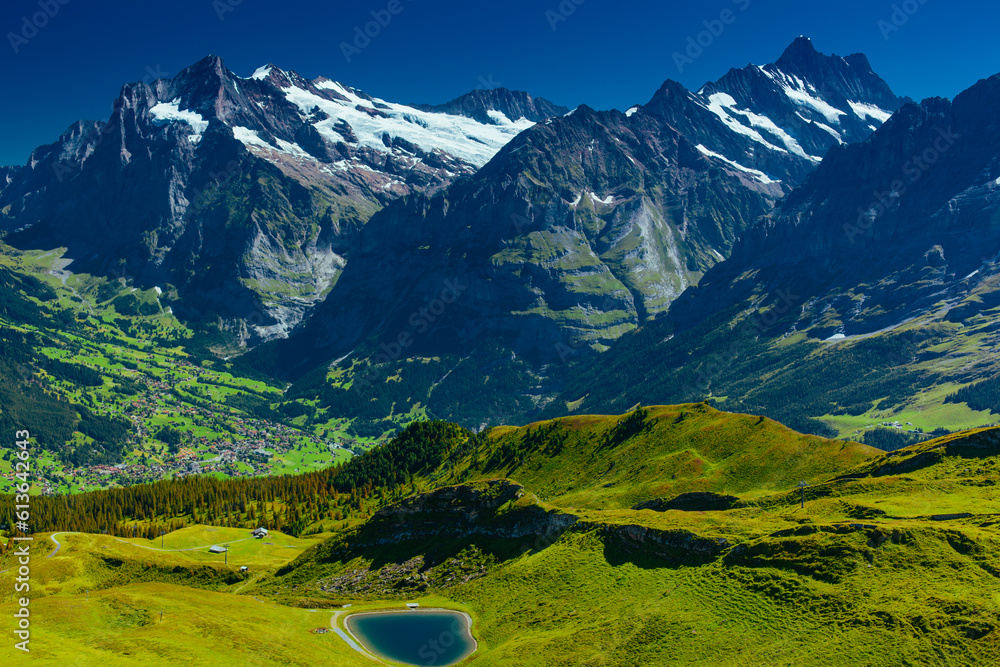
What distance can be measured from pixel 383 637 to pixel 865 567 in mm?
66051

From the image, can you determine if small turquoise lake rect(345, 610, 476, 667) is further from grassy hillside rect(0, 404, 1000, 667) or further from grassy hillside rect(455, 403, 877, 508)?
grassy hillside rect(455, 403, 877, 508)

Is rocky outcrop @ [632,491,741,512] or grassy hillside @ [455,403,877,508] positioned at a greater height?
grassy hillside @ [455,403,877,508]

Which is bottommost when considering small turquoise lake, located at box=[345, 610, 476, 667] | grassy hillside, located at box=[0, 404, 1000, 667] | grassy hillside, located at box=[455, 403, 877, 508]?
small turquoise lake, located at box=[345, 610, 476, 667]

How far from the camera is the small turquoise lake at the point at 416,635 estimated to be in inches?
3927

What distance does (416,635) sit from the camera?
106375 mm

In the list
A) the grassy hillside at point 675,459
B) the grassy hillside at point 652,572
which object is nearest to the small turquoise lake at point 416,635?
the grassy hillside at point 652,572

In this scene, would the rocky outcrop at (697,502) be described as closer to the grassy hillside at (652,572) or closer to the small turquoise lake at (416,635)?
the grassy hillside at (652,572)

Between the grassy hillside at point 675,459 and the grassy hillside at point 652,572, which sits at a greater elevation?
the grassy hillside at point 675,459

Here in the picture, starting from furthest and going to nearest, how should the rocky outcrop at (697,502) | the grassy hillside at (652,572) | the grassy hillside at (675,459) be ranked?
the grassy hillside at (675,459), the rocky outcrop at (697,502), the grassy hillside at (652,572)

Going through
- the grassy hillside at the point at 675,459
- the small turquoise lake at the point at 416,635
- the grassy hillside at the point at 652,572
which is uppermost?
the grassy hillside at the point at 675,459

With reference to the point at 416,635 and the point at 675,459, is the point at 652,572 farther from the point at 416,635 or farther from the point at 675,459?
the point at 675,459

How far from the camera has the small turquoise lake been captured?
327 feet

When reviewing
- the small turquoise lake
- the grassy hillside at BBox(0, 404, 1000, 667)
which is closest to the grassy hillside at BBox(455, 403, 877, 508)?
the grassy hillside at BBox(0, 404, 1000, 667)

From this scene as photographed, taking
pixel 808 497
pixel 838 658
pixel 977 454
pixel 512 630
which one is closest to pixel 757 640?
pixel 838 658
